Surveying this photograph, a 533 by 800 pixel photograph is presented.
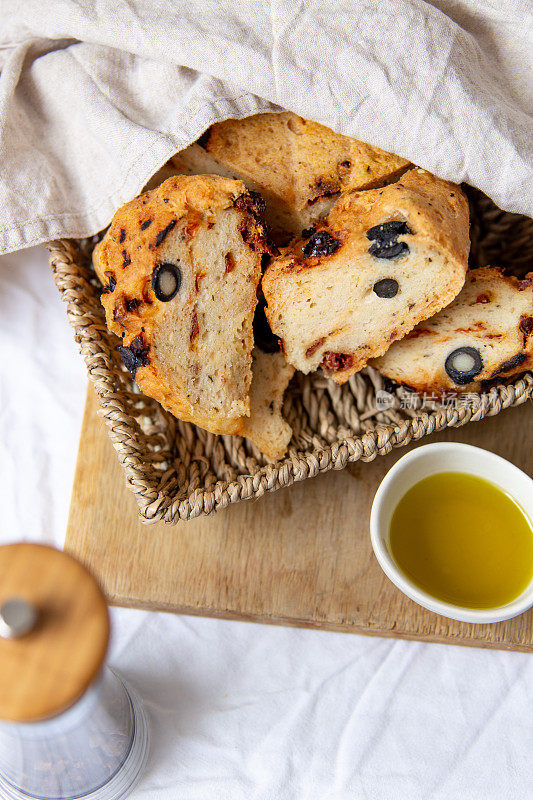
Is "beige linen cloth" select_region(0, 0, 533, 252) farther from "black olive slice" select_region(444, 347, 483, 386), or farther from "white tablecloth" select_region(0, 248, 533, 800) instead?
"white tablecloth" select_region(0, 248, 533, 800)

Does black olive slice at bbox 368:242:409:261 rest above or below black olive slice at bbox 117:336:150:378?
above

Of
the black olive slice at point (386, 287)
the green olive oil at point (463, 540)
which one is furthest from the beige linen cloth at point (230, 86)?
the green olive oil at point (463, 540)

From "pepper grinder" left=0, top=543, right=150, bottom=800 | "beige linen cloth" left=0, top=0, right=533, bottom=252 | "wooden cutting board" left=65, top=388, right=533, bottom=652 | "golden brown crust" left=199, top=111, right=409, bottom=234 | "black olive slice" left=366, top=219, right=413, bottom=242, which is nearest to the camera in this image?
"pepper grinder" left=0, top=543, right=150, bottom=800

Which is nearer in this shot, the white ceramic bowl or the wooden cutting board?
the white ceramic bowl

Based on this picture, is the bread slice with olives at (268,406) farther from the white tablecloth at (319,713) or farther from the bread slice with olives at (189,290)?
the white tablecloth at (319,713)

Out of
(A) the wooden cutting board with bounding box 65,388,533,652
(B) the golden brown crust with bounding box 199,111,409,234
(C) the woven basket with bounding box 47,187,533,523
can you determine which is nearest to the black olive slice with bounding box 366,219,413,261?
(B) the golden brown crust with bounding box 199,111,409,234

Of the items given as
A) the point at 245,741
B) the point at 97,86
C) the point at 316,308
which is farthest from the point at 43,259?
the point at 245,741
